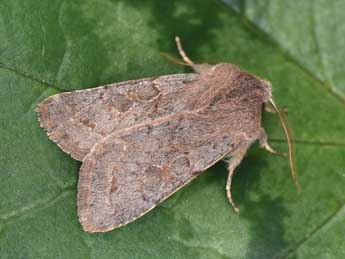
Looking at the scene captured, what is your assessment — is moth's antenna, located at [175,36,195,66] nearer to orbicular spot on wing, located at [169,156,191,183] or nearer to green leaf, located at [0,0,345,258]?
green leaf, located at [0,0,345,258]

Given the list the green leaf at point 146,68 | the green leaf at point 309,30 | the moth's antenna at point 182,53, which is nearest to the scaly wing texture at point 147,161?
the green leaf at point 146,68

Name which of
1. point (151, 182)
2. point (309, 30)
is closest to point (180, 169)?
point (151, 182)

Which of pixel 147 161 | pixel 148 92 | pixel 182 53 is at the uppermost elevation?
pixel 182 53

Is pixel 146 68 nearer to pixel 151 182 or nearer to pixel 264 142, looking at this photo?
pixel 151 182

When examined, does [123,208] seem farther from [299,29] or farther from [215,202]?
[299,29]

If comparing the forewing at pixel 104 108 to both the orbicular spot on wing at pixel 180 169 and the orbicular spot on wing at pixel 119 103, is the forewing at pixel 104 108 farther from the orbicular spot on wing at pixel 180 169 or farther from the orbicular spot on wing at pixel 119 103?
the orbicular spot on wing at pixel 180 169

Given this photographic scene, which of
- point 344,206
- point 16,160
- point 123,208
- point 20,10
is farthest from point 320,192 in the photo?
point 20,10
